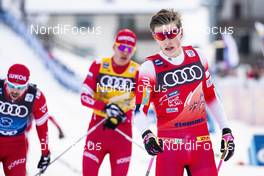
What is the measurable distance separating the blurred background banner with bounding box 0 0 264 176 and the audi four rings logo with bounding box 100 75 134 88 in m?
1.02

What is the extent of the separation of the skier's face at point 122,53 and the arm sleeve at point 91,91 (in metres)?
0.22

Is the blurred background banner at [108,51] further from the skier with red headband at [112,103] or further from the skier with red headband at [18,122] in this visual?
the skier with red headband at [18,122]

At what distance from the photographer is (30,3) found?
4356 cm

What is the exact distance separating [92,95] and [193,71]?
5.84ft

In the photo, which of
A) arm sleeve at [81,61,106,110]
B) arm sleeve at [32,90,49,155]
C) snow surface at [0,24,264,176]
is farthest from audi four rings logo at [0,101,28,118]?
snow surface at [0,24,264,176]

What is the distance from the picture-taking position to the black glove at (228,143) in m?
4.54

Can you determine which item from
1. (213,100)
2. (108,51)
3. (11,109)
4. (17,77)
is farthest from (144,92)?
(108,51)

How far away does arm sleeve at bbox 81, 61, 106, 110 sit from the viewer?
19.6 ft

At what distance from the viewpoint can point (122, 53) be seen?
6102mm

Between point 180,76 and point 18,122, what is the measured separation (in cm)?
174

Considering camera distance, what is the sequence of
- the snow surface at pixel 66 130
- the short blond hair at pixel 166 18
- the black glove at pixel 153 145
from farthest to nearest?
the snow surface at pixel 66 130, the short blond hair at pixel 166 18, the black glove at pixel 153 145

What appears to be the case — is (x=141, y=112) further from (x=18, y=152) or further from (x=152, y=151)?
(x=18, y=152)

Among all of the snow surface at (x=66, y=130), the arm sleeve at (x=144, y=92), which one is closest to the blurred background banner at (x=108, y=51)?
the snow surface at (x=66, y=130)

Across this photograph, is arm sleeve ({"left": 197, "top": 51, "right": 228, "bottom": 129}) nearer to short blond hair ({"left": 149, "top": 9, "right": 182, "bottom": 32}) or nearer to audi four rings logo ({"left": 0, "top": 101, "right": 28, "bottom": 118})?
short blond hair ({"left": 149, "top": 9, "right": 182, "bottom": 32})
